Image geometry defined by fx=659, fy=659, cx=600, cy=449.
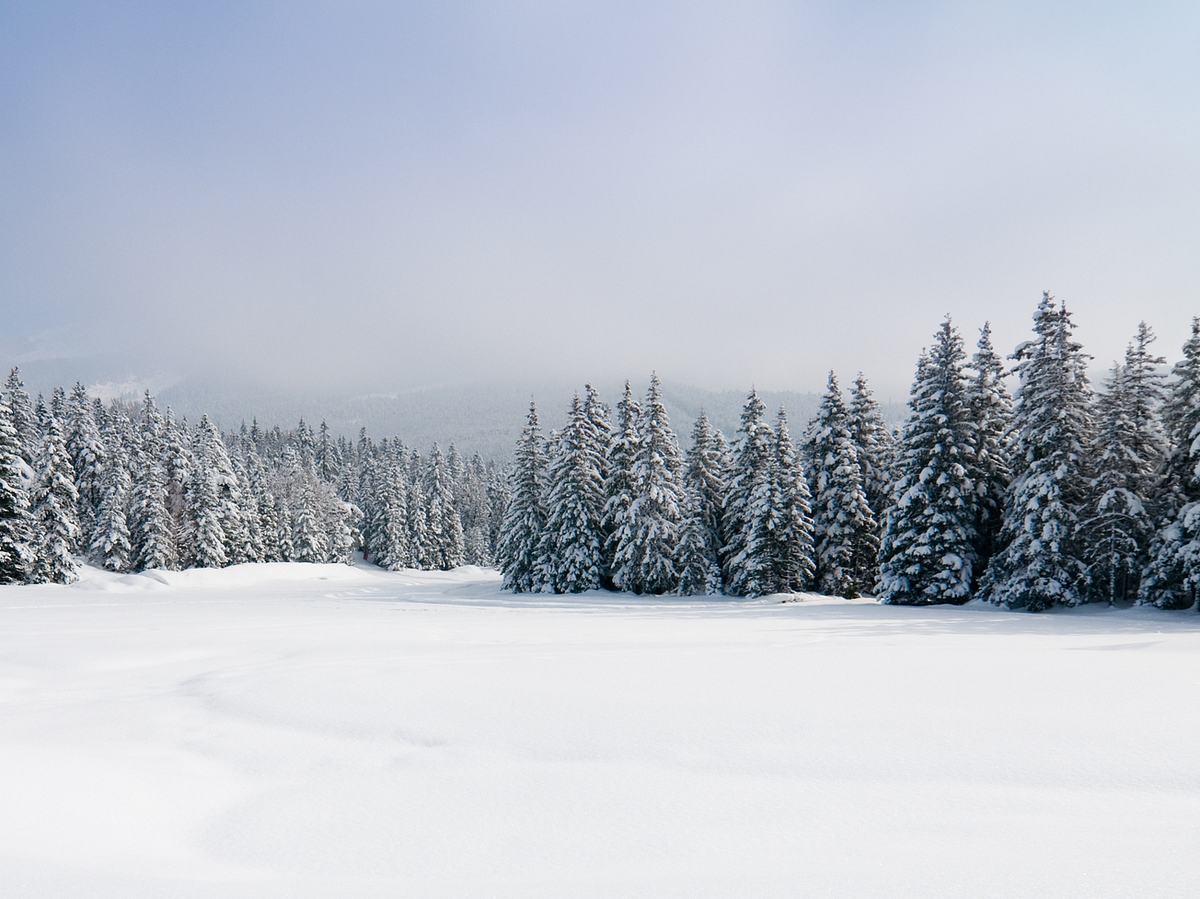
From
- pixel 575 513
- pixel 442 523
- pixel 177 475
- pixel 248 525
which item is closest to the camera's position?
pixel 575 513

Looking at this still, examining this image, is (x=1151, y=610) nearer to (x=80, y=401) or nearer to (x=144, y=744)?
(x=144, y=744)

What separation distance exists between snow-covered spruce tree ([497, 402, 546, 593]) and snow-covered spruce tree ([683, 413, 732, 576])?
9.91 meters

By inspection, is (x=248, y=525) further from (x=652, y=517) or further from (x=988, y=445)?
(x=988, y=445)

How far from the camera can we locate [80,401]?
56.9 m

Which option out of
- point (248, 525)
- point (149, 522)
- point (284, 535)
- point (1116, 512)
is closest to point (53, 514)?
point (149, 522)

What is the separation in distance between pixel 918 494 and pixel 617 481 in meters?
17.9

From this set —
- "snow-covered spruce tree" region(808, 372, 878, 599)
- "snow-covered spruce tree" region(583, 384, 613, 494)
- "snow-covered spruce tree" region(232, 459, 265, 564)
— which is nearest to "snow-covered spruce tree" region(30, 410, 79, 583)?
"snow-covered spruce tree" region(232, 459, 265, 564)

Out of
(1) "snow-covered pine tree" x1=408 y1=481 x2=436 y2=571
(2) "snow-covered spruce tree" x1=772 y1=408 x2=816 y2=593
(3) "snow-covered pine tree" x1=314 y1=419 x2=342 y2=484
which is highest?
(3) "snow-covered pine tree" x1=314 y1=419 x2=342 y2=484

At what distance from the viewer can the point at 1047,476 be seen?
23953mm

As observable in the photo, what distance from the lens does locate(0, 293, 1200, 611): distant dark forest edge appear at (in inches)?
918

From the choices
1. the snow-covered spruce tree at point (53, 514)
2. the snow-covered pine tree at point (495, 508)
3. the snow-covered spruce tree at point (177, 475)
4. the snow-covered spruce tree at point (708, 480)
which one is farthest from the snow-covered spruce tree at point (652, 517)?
the snow-covered pine tree at point (495, 508)

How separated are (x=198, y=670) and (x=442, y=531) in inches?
2993

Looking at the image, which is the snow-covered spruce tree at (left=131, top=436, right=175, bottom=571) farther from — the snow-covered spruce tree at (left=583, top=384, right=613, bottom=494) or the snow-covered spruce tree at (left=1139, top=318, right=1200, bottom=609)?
the snow-covered spruce tree at (left=1139, top=318, right=1200, bottom=609)

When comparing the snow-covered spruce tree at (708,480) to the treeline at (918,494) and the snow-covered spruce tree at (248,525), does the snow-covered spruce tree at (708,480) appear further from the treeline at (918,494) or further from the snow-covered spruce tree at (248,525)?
the snow-covered spruce tree at (248,525)
